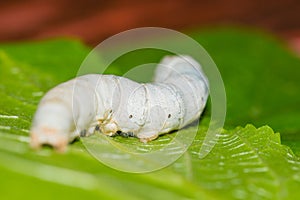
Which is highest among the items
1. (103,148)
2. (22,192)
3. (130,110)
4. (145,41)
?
Answer: (145,41)

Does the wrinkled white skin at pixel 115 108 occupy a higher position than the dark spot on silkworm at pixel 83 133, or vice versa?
the wrinkled white skin at pixel 115 108

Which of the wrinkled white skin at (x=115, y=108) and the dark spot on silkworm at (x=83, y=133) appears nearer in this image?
the wrinkled white skin at (x=115, y=108)

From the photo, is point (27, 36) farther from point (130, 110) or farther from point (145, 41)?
point (130, 110)

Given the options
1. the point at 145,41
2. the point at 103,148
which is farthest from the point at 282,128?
the point at 145,41

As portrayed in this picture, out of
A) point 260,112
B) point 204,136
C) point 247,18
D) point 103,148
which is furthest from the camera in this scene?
point 247,18

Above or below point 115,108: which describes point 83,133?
below

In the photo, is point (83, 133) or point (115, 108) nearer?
point (83, 133)

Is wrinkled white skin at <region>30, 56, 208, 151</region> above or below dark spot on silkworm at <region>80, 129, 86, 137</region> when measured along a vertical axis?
above

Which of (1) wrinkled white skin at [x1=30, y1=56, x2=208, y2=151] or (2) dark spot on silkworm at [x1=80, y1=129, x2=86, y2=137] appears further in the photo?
(2) dark spot on silkworm at [x1=80, y1=129, x2=86, y2=137]
